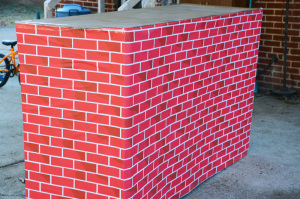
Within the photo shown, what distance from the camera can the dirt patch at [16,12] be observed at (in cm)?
1742

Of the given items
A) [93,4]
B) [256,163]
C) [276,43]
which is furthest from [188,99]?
[93,4]

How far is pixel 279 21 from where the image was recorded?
303 inches

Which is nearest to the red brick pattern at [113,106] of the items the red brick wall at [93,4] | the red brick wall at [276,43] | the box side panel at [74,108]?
the box side panel at [74,108]

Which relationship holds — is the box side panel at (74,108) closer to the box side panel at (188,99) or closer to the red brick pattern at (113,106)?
the red brick pattern at (113,106)

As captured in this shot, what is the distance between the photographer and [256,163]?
4.88 meters

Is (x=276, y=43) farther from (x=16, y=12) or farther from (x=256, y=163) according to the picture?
(x=16, y=12)

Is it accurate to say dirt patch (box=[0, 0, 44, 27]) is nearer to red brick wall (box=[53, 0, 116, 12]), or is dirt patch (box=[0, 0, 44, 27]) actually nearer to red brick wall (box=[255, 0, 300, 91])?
red brick wall (box=[53, 0, 116, 12])

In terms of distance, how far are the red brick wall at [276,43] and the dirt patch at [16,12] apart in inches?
422

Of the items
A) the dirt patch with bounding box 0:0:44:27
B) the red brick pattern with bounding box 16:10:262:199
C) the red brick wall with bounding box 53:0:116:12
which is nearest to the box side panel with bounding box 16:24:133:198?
the red brick pattern with bounding box 16:10:262:199

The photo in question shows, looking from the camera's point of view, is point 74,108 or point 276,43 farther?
point 276,43

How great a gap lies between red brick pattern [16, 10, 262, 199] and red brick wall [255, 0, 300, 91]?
394cm

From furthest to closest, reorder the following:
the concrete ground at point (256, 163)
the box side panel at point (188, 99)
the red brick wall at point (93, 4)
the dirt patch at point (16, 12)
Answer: the dirt patch at point (16, 12), the red brick wall at point (93, 4), the concrete ground at point (256, 163), the box side panel at point (188, 99)

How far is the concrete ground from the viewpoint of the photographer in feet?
13.7

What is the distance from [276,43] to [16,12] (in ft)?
47.6
